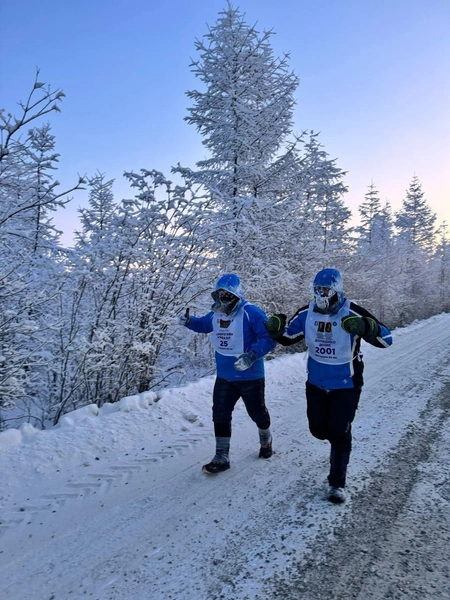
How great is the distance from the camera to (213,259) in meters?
8.51

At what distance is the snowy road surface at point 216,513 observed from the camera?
227cm

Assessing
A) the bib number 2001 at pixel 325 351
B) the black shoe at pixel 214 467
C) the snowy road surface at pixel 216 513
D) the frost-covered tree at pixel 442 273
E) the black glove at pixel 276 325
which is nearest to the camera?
the snowy road surface at pixel 216 513

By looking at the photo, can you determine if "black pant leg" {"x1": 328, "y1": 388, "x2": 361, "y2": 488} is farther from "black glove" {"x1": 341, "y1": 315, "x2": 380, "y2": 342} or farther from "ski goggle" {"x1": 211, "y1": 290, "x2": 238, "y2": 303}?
"ski goggle" {"x1": 211, "y1": 290, "x2": 238, "y2": 303}

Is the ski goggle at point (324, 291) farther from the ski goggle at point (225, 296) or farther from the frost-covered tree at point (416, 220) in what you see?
the frost-covered tree at point (416, 220)

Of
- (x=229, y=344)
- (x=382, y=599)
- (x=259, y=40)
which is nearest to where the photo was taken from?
(x=382, y=599)

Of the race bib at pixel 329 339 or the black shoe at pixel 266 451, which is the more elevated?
the race bib at pixel 329 339

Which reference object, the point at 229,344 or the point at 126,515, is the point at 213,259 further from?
the point at 126,515

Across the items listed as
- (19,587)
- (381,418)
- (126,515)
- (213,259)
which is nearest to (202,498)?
(126,515)

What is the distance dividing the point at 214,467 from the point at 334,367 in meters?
1.59

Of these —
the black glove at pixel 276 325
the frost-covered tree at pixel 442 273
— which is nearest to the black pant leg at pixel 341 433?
the black glove at pixel 276 325

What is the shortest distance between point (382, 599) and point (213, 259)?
705 centimetres

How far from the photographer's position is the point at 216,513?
3023 millimetres

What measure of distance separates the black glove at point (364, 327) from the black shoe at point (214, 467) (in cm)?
191

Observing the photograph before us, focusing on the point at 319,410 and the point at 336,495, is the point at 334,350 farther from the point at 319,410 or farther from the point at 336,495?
the point at 336,495
